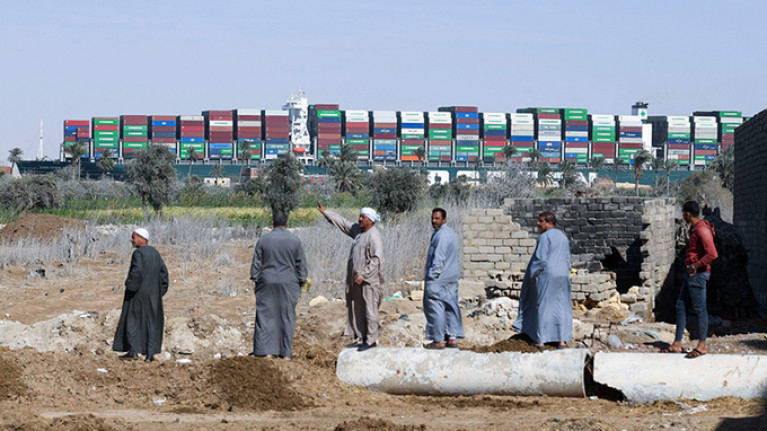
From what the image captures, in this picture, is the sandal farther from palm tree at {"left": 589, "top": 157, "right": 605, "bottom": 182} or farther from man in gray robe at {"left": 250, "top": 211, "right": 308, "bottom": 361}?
palm tree at {"left": 589, "top": 157, "right": 605, "bottom": 182}

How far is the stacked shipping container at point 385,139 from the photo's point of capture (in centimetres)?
11712

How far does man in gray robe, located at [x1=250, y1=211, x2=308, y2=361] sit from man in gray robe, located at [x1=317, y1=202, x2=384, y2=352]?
1.58 feet

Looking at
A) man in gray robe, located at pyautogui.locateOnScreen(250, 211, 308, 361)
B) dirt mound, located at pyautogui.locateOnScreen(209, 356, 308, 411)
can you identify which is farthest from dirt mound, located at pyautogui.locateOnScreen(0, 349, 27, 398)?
man in gray robe, located at pyautogui.locateOnScreen(250, 211, 308, 361)

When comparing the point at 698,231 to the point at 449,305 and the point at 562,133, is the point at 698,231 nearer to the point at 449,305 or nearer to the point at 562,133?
the point at 449,305

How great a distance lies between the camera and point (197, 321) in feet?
28.8

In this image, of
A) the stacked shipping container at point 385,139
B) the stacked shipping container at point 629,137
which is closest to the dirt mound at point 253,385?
the stacked shipping container at point 385,139

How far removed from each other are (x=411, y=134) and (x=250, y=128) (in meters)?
21.5

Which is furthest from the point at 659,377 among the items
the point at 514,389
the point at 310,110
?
the point at 310,110

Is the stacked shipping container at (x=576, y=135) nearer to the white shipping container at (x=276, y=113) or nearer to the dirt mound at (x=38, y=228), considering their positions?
the white shipping container at (x=276, y=113)

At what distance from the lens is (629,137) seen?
120m

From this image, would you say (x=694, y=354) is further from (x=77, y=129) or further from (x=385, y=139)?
(x=77, y=129)

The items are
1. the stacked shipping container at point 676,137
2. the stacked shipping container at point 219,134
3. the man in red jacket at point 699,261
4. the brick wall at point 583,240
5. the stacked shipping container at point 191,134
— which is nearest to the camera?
the man in red jacket at point 699,261

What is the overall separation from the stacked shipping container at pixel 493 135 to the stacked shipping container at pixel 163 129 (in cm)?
4086

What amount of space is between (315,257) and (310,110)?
357 feet
